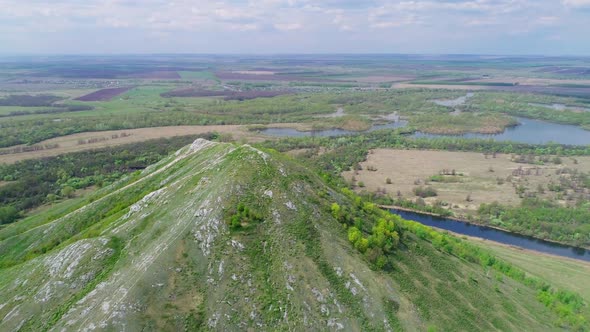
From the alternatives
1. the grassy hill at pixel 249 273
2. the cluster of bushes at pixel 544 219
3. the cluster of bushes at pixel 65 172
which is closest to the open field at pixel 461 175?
the cluster of bushes at pixel 544 219

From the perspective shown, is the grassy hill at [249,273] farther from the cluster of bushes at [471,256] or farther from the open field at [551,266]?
the open field at [551,266]

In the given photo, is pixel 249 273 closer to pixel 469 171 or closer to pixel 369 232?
pixel 369 232

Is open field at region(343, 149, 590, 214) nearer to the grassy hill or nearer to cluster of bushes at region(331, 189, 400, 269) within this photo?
the grassy hill

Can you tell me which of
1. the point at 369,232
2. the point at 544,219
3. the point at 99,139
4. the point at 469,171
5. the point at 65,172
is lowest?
the point at 544,219

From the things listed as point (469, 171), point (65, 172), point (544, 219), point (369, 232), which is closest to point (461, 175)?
point (469, 171)

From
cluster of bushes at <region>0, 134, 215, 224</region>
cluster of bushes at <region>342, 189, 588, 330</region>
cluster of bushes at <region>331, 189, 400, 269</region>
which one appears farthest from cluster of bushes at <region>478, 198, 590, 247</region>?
cluster of bushes at <region>0, 134, 215, 224</region>

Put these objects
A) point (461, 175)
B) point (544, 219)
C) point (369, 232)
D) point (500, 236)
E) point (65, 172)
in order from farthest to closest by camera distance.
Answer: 1. point (461, 175)
2. point (65, 172)
3. point (544, 219)
4. point (500, 236)
5. point (369, 232)

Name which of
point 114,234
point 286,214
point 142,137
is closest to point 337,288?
point 286,214
